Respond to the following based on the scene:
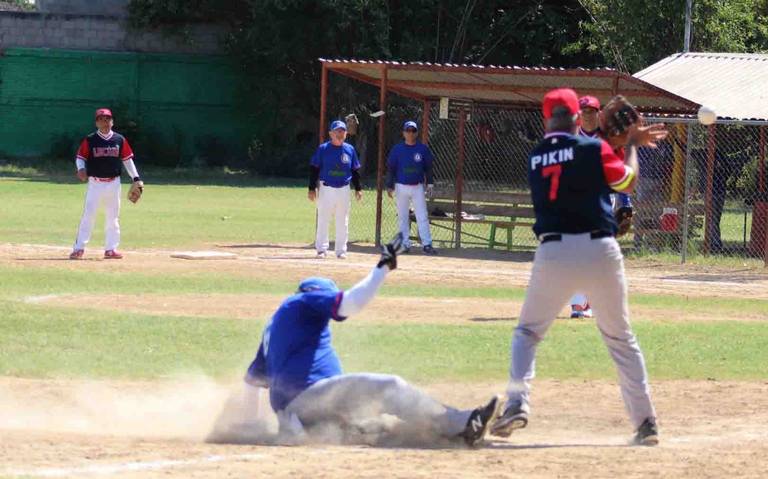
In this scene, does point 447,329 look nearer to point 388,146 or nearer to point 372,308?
point 372,308

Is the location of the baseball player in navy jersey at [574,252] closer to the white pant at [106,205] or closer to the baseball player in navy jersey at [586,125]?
the baseball player in navy jersey at [586,125]

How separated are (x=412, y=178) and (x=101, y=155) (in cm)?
553

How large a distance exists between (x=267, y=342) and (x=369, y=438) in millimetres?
867

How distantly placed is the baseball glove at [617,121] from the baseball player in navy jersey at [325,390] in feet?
5.49

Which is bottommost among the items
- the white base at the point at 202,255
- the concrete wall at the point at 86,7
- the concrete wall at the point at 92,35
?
the white base at the point at 202,255

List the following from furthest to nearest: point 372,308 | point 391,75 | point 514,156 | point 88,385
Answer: point 514,156 → point 391,75 → point 372,308 → point 88,385

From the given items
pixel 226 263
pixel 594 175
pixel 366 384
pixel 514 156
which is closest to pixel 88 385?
pixel 366 384

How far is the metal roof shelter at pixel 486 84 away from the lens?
71.1ft

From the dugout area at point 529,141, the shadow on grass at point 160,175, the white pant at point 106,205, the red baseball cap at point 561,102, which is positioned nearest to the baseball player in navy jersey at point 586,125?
the red baseball cap at point 561,102

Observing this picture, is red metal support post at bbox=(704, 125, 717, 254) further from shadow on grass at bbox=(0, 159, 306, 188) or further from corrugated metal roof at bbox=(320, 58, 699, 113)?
shadow on grass at bbox=(0, 159, 306, 188)

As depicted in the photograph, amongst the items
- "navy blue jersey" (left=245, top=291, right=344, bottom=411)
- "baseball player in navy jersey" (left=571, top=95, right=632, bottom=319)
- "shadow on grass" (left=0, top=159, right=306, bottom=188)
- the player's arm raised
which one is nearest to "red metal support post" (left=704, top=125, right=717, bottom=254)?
"baseball player in navy jersey" (left=571, top=95, right=632, bottom=319)

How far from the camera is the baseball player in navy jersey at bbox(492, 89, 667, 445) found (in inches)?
309

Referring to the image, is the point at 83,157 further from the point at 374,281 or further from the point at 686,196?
the point at 374,281

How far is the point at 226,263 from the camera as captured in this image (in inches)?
757
